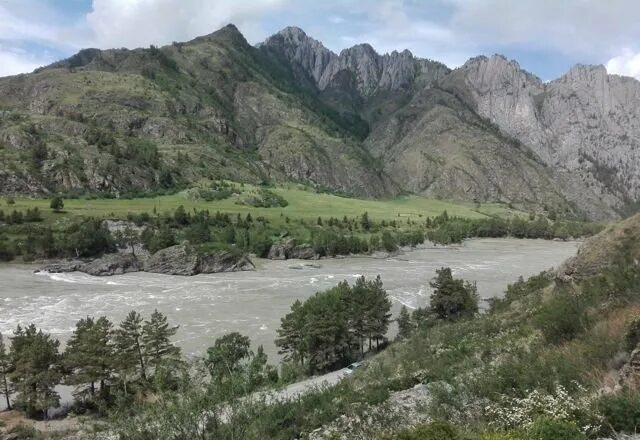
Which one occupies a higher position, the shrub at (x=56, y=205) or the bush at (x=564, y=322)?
the shrub at (x=56, y=205)

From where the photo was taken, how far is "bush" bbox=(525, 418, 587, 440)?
1055 centimetres

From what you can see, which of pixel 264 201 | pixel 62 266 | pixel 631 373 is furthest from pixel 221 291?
pixel 264 201

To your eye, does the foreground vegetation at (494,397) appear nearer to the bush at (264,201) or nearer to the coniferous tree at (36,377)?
the coniferous tree at (36,377)

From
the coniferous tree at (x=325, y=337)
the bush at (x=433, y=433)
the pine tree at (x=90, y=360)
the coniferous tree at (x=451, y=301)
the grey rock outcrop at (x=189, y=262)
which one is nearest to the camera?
the bush at (x=433, y=433)

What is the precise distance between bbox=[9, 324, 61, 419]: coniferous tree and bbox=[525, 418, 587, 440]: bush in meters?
38.0

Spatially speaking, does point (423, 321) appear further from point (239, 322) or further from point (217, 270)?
point (217, 270)

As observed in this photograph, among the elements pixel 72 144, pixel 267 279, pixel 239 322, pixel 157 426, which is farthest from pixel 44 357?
pixel 72 144

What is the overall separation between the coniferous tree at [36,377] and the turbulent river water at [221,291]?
1646cm

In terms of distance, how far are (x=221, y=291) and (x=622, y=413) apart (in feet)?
268

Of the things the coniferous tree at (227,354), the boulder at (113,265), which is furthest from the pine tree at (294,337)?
the boulder at (113,265)

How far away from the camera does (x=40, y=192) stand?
167 metres

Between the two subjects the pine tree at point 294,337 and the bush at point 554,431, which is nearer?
the bush at point 554,431

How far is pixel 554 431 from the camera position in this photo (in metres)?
10.7

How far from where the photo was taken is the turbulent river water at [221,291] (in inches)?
2594
